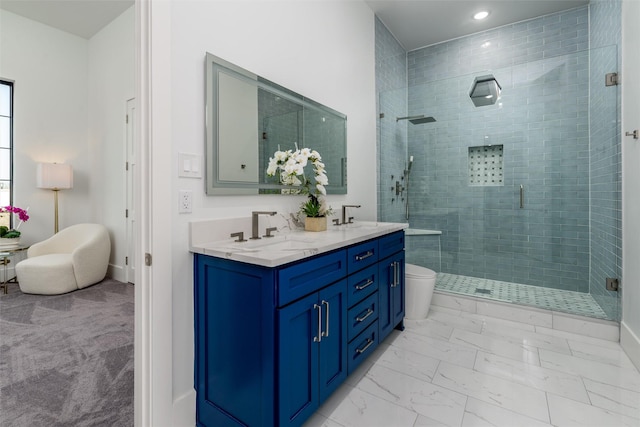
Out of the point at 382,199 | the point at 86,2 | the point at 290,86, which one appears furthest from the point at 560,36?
the point at 86,2

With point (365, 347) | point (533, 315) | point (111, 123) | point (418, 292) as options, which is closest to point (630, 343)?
point (533, 315)

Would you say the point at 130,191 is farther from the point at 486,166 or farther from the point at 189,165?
the point at 486,166

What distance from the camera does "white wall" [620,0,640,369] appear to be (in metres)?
2.02

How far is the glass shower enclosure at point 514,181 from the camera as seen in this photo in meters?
2.84

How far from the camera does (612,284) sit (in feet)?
7.98

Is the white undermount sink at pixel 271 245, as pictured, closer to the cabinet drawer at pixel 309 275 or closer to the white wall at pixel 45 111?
the cabinet drawer at pixel 309 275

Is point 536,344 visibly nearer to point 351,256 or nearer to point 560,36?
point 351,256

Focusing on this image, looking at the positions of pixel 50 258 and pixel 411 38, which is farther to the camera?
pixel 411 38

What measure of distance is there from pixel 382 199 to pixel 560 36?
2580mm

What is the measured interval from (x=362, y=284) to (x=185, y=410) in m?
1.10

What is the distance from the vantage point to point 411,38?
153 inches

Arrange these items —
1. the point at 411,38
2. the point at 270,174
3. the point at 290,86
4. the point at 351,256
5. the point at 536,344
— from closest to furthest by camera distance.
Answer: the point at 351,256
the point at 270,174
the point at 290,86
the point at 536,344
the point at 411,38

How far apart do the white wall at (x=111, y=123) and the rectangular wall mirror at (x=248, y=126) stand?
2.68 metres

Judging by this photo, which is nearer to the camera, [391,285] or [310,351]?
[310,351]
